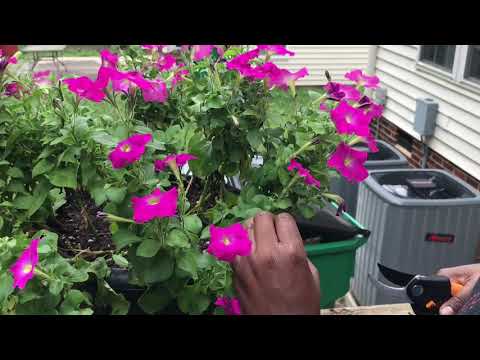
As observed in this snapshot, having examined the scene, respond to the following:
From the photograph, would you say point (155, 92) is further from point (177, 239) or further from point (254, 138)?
point (177, 239)

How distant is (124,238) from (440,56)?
4.41 metres

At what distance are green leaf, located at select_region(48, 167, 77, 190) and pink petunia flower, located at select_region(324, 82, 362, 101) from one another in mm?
774

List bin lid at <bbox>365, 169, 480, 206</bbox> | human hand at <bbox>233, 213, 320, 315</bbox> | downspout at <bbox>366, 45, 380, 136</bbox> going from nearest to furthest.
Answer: human hand at <bbox>233, 213, 320, 315</bbox> → bin lid at <bbox>365, 169, 480, 206</bbox> → downspout at <bbox>366, 45, 380, 136</bbox>

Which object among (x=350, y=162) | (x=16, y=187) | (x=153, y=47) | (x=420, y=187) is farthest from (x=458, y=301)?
(x=420, y=187)

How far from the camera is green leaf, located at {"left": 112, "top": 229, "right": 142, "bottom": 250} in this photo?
103 centimetres

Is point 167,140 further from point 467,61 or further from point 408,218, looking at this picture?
point 467,61

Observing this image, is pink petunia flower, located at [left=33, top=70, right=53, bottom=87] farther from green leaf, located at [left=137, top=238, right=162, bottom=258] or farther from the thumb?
the thumb

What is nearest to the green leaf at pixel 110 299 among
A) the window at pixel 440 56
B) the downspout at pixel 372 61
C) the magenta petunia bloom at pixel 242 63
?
the magenta petunia bloom at pixel 242 63

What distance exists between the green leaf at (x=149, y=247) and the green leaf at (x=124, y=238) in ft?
0.09

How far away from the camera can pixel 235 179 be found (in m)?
2.09

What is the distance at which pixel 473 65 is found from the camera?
13.4ft

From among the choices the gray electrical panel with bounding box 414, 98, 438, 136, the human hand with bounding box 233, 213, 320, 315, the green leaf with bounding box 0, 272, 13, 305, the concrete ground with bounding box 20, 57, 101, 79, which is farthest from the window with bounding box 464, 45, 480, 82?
the concrete ground with bounding box 20, 57, 101, 79
